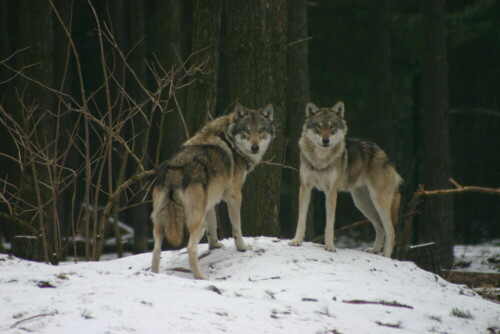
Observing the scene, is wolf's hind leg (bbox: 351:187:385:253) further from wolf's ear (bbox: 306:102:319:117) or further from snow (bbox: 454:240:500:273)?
snow (bbox: 454:240:500:273)

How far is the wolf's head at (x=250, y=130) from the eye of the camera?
6.46 m

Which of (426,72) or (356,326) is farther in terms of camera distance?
(426,72)

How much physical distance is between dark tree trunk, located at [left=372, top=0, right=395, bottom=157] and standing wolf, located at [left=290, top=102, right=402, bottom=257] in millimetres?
9073

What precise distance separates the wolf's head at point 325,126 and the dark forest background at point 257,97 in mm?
842

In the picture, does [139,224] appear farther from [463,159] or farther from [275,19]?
[275,19]

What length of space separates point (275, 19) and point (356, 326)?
15.1ft

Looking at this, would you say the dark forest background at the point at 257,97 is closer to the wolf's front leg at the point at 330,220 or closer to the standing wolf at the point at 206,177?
the standing wolf at the point at 206,177

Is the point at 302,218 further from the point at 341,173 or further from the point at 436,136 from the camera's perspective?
the point at 436,136

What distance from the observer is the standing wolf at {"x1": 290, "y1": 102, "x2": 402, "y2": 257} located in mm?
6879

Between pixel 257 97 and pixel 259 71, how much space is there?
33 cm

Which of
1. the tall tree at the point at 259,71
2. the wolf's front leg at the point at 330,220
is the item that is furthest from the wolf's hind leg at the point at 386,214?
the tall tree at the point at 259,71

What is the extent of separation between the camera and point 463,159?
1334cm

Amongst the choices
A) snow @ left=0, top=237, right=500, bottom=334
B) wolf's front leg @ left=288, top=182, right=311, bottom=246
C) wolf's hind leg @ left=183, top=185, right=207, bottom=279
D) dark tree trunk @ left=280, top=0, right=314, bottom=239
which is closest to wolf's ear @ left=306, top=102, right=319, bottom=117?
wolf's front leg @ left=288, top=182, right=311, bottom=246

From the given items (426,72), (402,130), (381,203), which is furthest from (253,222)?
(402,130)
